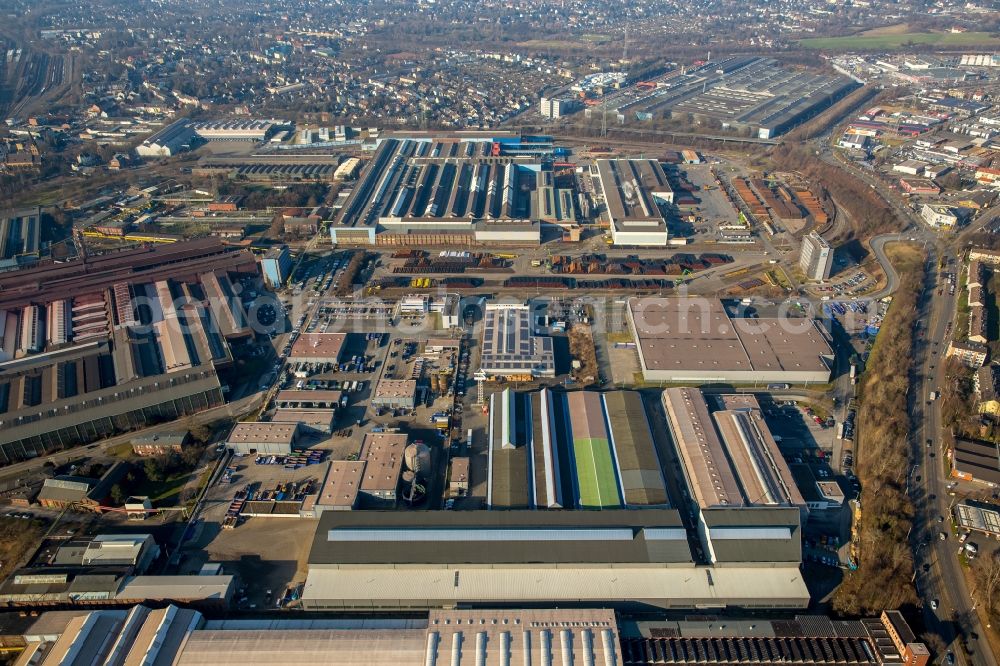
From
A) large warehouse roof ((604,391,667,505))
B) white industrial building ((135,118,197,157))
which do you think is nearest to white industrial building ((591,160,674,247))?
large warehouse roof ((604,391,667,505))

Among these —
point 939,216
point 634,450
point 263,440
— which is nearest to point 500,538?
point 634,450

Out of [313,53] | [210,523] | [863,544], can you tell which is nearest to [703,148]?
[863,544]

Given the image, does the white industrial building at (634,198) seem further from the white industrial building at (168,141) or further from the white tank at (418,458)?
the white industrial building at (168,141)

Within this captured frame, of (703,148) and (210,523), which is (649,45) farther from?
(210,523)

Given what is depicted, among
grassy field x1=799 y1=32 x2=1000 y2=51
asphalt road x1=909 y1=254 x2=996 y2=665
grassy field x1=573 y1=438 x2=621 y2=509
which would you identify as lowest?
asphalt road x1=909 y1=254 x2=996 y2=665

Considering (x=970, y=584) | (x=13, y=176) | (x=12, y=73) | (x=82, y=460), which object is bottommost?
(x=970, y=584)

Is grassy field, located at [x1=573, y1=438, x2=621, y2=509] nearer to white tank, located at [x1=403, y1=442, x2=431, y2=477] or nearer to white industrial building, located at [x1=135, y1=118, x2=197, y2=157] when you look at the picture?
white tank, located at [x1=403, y1=442, x2=431, y2=477]
